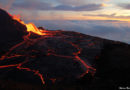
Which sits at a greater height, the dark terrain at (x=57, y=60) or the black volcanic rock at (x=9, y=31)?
the black volcanic rock at (x=9, y=31)

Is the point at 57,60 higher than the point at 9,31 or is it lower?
lower

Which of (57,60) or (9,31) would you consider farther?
(9,31)

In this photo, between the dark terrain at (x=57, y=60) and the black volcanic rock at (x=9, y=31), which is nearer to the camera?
the dark terrain at (x=57, y=60)

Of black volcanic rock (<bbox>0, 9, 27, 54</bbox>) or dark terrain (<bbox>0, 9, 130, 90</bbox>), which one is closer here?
dark terrain (<bbox>0, 9, 130, 90</bbox>)

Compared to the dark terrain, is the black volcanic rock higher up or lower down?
higher up

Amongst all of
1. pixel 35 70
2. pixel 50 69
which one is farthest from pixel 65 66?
pixel 35 70

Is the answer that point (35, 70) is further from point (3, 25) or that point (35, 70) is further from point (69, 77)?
point (3, 25)

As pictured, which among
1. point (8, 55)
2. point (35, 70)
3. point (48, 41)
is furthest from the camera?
point (48, 41)
